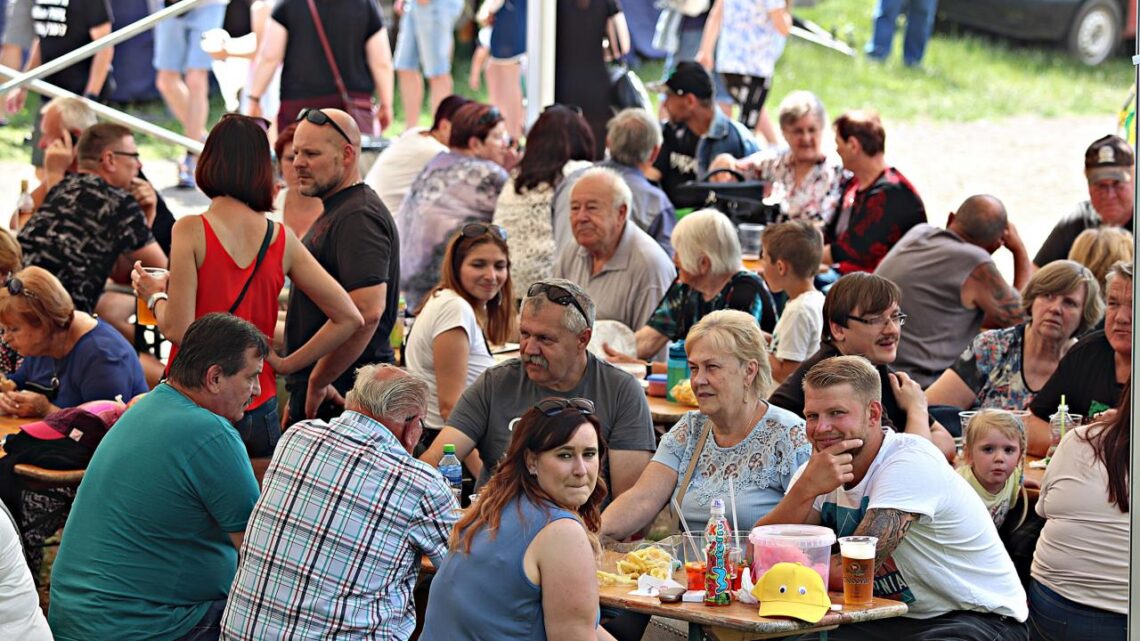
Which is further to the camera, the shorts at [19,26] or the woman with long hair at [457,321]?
the shorts at [19,26]

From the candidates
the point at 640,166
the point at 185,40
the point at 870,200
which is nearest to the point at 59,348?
the point at 640,166

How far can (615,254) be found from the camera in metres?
6.68

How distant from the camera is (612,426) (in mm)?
4852

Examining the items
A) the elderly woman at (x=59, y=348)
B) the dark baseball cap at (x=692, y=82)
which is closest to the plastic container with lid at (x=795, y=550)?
the elderly woman at (x=59, y=348)

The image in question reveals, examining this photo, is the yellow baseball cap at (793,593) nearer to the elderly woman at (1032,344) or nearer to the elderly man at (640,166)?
the elderly woman at (1032,344)

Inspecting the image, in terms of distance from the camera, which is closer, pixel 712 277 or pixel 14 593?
pixel 14 593

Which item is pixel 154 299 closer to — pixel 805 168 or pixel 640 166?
pixel 640 166

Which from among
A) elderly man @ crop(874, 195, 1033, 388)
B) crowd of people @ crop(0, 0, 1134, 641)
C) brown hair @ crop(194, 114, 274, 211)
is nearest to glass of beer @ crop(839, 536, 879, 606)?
crowd of people @ crop(0, 0, 1134, 641)

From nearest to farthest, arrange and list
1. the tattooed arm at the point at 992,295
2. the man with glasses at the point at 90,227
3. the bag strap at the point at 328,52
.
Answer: the tattooed arm at the point at 992,295, the man with glasses at the point at 90,227, the bag strap at the point at 328,52

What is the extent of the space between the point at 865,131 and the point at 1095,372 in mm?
2453

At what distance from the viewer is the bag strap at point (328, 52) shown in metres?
9.54

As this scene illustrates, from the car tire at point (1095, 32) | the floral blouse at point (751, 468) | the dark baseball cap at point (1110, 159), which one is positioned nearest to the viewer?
the floral blouse at point (751, 468)

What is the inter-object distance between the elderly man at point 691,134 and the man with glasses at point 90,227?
2910 mm

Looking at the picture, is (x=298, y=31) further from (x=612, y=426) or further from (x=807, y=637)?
(x=807, y=637)
